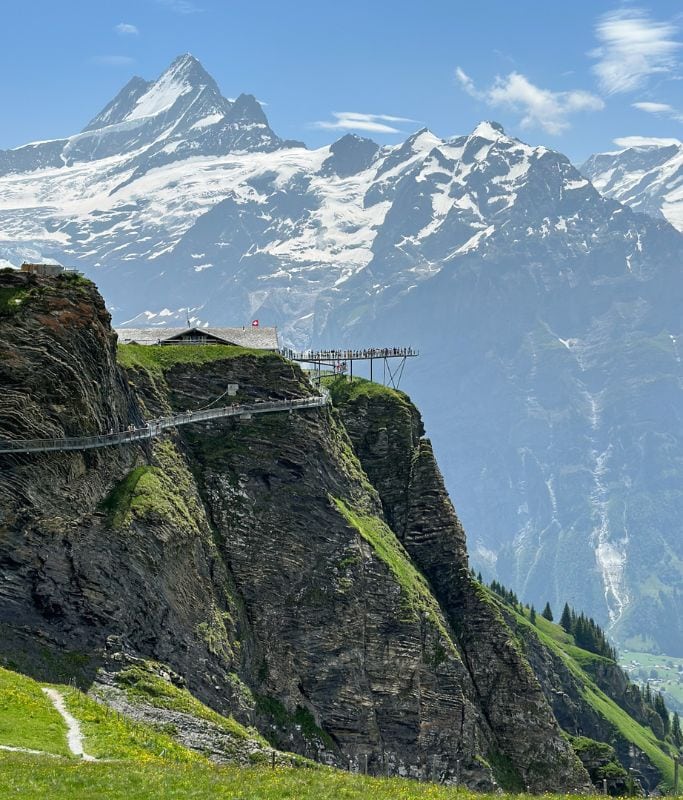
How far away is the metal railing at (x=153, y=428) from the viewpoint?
338 ft

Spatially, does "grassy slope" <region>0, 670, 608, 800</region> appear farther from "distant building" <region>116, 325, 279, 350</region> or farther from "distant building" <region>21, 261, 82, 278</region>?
"distant building" <region>116, 325, 279, 350</region>

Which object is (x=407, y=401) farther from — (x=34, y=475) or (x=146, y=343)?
(x=34, y=475)

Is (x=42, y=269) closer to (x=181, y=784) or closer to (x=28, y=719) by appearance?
(x=28, y=719)

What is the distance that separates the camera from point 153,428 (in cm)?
12581

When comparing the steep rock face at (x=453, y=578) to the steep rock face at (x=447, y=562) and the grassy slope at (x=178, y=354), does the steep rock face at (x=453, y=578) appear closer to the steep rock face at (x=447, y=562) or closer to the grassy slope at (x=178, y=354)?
the steep rock face at (x=447, y=562)

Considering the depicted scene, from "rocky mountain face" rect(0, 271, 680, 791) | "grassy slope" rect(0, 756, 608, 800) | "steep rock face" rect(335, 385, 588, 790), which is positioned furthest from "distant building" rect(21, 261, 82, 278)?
"steep rock face" rect(335, 385, 588, 790)

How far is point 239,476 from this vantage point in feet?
446

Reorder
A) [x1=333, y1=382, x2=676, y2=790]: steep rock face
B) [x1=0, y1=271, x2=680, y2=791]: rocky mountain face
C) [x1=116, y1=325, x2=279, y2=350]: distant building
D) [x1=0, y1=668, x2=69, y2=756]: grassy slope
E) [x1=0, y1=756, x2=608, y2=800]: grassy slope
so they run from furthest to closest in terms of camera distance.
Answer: [x1=116, y1=325, x2=279, y2=350]: distant building → [x1=333, y1=382, x2=676, y2=790]: steep rock face → [x1=0, y1=271, x2=680, y2=791]: rocky mountain face → [x1=0, y1=668, x2=69, y2=756]: grassy slope → [x1=0, y1=756, x2=608, y2=800]: grassy slope

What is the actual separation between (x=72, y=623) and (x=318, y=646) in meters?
35.6

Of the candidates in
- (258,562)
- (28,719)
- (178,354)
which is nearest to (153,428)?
(258,562)

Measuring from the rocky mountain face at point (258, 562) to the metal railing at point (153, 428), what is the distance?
103 centimetres

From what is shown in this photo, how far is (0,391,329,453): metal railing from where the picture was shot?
338 feet

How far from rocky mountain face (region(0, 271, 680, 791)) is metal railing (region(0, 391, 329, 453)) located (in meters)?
1.03

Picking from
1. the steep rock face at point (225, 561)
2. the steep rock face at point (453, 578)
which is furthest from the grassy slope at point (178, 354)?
the steep rock face at point (453, 578)
